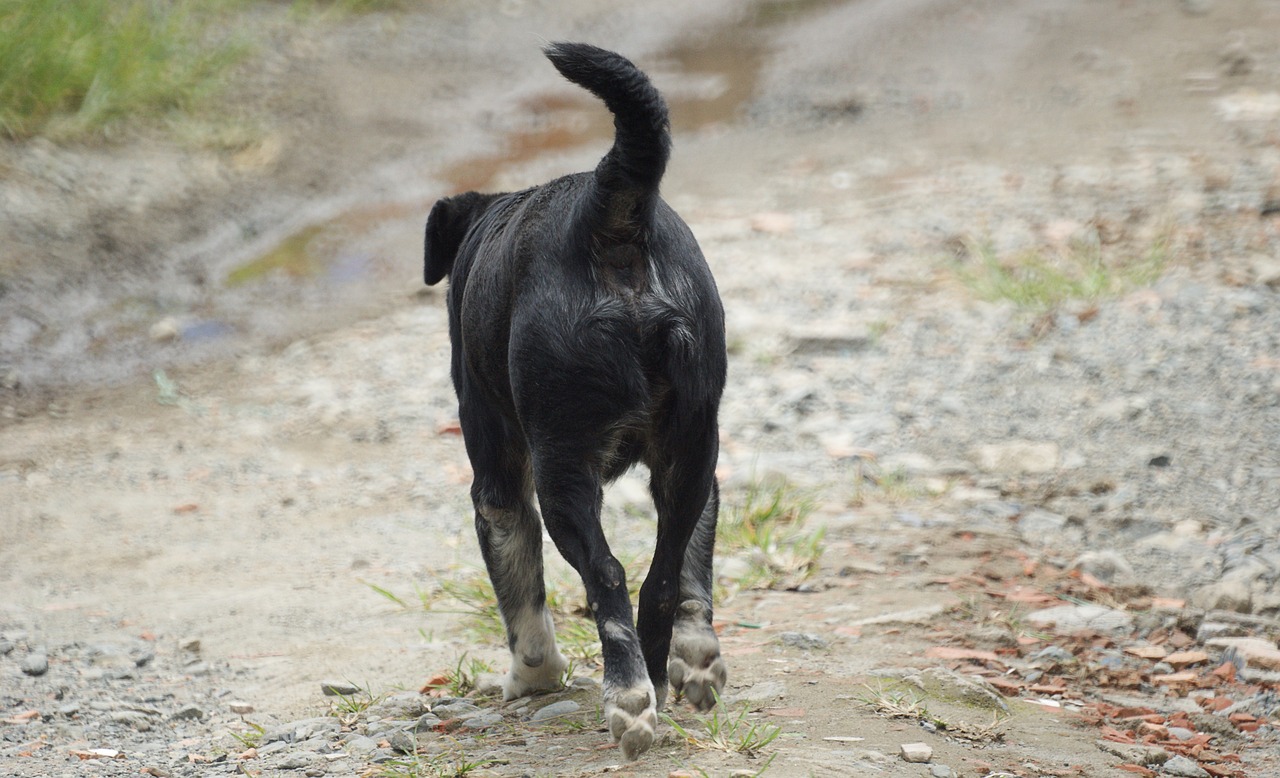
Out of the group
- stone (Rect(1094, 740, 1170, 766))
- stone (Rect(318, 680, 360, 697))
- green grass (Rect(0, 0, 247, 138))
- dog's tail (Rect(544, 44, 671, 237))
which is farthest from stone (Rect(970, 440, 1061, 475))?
green grass (Rect(0, 0, 247, 138))

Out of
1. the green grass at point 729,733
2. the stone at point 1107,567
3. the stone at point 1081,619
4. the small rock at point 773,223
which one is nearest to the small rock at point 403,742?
the green grass at point 729,733

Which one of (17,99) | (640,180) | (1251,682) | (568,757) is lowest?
(1251,682)

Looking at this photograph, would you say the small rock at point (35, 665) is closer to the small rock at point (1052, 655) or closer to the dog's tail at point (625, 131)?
the dog's tail at point (625, 131)

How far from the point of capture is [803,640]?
4.43 metres

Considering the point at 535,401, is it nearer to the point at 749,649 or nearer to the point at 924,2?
the point at 749,649

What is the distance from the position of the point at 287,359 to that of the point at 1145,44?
29.1 feet

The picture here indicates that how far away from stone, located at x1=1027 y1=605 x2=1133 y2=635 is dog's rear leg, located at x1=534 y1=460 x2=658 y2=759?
198 cm

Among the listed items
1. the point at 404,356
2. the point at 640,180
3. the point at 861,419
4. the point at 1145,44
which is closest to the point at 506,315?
the point at 640,180

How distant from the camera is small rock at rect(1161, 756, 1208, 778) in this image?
3480 millimetres

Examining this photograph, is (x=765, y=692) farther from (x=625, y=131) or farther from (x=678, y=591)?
(x=625, y=131)

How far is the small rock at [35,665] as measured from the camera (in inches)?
182

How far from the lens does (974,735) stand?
3.50 meters

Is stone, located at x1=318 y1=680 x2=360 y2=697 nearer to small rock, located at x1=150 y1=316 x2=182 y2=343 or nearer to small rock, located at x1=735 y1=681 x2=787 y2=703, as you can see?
small rock, located at x1=735 y1=681 x2=787 y2=703

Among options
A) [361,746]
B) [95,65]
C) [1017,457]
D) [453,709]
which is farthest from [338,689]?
[95,65]
